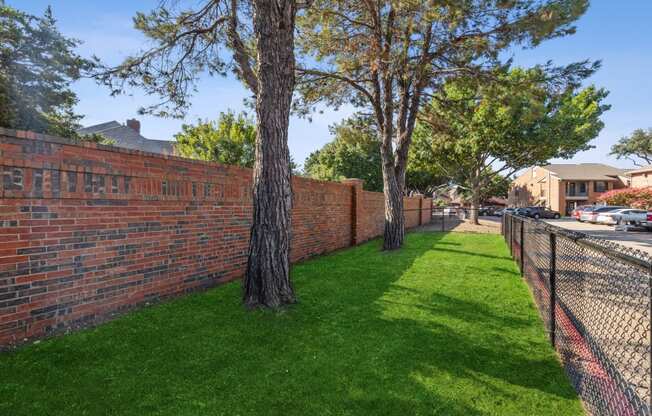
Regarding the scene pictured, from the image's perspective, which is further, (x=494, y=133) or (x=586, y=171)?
(x=586, y=171)

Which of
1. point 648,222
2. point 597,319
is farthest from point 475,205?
point 597,319

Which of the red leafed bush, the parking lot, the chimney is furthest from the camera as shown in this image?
the chimney

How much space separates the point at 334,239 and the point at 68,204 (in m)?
7.49

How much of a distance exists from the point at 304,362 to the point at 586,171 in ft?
170

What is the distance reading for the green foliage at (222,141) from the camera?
18.4 meters

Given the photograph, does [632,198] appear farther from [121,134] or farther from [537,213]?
[121,134]

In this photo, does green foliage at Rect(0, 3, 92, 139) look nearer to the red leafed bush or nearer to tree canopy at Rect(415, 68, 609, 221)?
tree canopy at Rect(415, 68, 609, 221)

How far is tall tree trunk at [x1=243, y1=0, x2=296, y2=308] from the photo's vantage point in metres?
4.58

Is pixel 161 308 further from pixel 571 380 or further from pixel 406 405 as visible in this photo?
pixel 571 380

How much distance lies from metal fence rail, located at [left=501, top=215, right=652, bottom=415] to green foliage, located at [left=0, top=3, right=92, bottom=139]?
1756cm

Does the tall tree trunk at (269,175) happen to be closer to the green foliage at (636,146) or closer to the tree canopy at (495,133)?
the tree canopy at (495,133)

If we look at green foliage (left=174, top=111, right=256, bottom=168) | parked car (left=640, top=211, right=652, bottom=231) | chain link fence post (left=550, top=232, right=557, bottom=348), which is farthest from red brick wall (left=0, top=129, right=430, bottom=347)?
parked car (left=640, top=211, right=652, bottom=231)

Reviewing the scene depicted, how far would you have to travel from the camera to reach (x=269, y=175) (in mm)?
4566

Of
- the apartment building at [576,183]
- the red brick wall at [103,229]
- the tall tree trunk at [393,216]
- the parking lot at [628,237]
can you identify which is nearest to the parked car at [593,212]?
the parking lot at [628,237]
